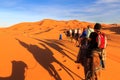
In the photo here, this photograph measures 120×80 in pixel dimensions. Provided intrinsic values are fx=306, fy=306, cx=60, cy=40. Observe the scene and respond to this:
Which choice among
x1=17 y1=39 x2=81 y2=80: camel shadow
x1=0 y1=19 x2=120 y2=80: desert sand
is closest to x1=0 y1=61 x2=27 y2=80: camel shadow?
x1=0 y1=19 x2=120 y2=80: desert sand

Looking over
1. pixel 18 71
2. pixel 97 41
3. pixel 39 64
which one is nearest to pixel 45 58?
pixel 39 64

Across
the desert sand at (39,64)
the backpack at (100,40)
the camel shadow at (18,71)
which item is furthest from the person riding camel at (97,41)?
the camel shadow at (18,71)

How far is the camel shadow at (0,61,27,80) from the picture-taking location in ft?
40.7

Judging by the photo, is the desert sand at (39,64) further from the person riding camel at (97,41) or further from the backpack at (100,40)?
the backpack at (100,40)

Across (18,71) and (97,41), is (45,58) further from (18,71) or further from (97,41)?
(97,41)

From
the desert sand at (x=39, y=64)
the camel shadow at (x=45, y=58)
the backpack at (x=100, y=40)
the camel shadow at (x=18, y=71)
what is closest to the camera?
the backpack at (x=100, y=40)

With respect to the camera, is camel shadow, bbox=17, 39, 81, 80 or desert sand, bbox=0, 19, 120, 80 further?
camel shadow, bbox=17, 39, 81, 80

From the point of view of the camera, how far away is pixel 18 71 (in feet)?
42.5

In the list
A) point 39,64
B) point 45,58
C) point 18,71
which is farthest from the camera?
point 45,58

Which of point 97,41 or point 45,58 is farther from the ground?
point 97,41

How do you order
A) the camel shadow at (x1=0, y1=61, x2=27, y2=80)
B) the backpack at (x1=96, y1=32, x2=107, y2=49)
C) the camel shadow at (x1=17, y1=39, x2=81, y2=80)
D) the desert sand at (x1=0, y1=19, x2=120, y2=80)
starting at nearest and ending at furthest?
the backpack at (x1=96, y1=32, x2=107, y2=49) < the camel shadow at (x1=0, y1=61, x2=27, y2=80) < the desert sand at (x1=0, y1=19, x2=120, y2=80) < the camel shadow at (x1=17, y1=39, x2=81, y2=80)

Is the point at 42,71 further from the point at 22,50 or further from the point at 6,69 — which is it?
the point at 22,50

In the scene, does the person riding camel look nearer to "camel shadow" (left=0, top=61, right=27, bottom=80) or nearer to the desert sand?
the desert sand

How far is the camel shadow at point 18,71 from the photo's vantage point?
12.4 metres
